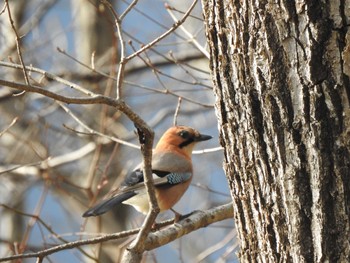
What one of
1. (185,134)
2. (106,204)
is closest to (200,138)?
(185,134)

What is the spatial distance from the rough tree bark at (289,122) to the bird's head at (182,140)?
3.37m

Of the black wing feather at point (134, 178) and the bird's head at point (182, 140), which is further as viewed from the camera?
the bird's head at point (182, 140)

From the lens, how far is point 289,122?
2641 mm

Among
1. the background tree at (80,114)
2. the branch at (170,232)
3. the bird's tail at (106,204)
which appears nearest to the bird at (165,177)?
the bird's tail at (106,204)

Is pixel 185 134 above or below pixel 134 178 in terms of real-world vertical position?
above

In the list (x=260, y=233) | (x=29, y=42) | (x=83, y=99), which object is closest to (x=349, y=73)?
(x=260, y=233)

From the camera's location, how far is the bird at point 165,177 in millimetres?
5203

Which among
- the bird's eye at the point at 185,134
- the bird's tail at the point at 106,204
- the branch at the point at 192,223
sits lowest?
the bird's tail at the point at 106,204

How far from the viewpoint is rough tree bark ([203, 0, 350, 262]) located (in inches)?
101

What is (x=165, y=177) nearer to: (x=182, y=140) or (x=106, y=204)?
(x=182, y=140)

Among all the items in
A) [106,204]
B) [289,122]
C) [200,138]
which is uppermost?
[289,122]

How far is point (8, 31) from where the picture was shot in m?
8.73

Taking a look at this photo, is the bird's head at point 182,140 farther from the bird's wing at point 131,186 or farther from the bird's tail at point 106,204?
the bird's tail at point 106,204

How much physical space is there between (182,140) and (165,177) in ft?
2.04
